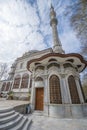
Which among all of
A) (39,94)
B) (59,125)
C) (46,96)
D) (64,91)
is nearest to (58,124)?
(59,125)

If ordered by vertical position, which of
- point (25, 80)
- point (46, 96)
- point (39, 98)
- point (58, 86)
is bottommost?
point (39, 98)

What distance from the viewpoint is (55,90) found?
9.03 meters

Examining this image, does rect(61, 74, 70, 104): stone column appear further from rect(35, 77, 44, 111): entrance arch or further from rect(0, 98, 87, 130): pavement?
rect(35, 77, 44, 111): entrance arch

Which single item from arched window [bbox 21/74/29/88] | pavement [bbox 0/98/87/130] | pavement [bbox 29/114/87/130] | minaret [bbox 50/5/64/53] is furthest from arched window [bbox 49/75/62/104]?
arched window [bbox 21/74/29/88]

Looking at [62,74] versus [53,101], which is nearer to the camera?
[53,101]

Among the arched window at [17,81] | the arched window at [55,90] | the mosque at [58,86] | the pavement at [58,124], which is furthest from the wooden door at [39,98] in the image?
the arched window at [17,81]

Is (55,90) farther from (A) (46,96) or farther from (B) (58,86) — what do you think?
(A) (46,96)

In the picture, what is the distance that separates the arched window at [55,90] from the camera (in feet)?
28.1

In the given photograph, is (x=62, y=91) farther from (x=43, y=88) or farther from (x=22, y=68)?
(x=22, y=68)

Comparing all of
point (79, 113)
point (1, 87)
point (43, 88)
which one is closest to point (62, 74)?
point (43, 88)

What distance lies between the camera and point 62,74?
9.64 metres

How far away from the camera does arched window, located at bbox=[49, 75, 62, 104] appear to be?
8577 millimetres

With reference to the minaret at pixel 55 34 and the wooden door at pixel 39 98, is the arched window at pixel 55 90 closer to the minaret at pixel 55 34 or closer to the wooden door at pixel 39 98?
the wooden door at pixel 39 98

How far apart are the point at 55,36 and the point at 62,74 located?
779 cm
